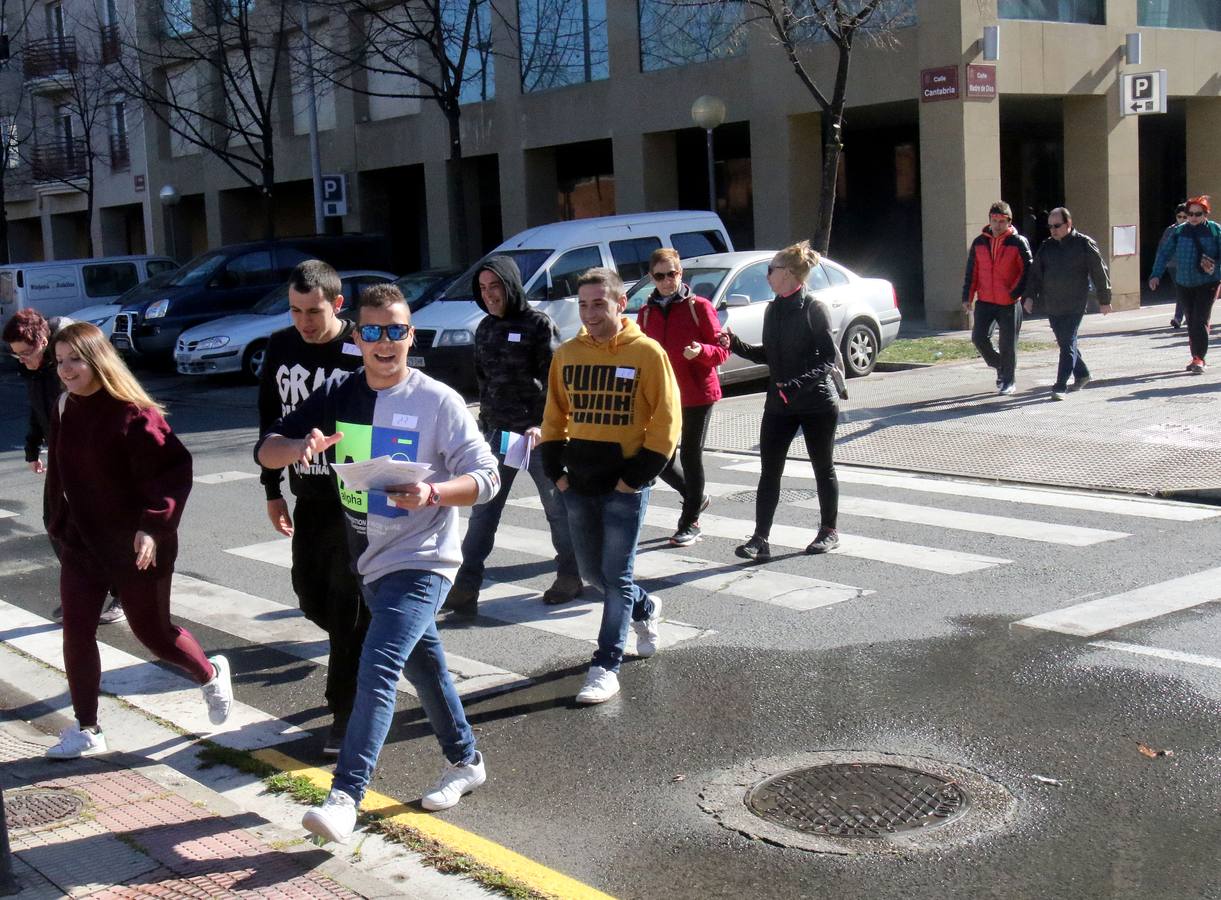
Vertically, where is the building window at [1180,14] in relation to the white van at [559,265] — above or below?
above

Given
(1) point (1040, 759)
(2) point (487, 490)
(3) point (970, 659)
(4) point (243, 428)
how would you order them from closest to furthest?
(2) point (487, 490)
(1) point (1040, 759)
(3) point (970, 659)
(4) point (243, 428)

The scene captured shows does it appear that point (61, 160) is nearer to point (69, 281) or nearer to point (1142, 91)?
point (69, 281)

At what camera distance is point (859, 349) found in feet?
54.5

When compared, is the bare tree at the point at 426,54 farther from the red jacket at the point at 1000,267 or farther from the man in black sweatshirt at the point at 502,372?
the man in black sweatshirt at the point at 502,372

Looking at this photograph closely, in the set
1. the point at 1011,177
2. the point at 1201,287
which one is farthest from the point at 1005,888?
the point at 1011,177

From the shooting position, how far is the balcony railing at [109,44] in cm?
3434

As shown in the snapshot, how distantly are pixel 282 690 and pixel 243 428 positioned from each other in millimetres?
9831

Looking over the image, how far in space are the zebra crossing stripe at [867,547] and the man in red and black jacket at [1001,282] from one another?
17.4ft

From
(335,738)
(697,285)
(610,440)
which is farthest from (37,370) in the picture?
(697,285)

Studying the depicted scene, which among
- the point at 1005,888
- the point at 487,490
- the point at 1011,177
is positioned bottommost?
the point at 1005,888

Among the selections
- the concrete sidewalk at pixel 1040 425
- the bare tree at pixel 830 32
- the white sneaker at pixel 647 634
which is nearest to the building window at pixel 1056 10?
the bare tree at pixel 830 32

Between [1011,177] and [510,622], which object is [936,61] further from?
[510,622]

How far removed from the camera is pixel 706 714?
5742 mm

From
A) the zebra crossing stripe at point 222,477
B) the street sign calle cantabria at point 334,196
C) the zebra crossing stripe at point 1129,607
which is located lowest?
the zebra crossing stripe at point 1129,607
